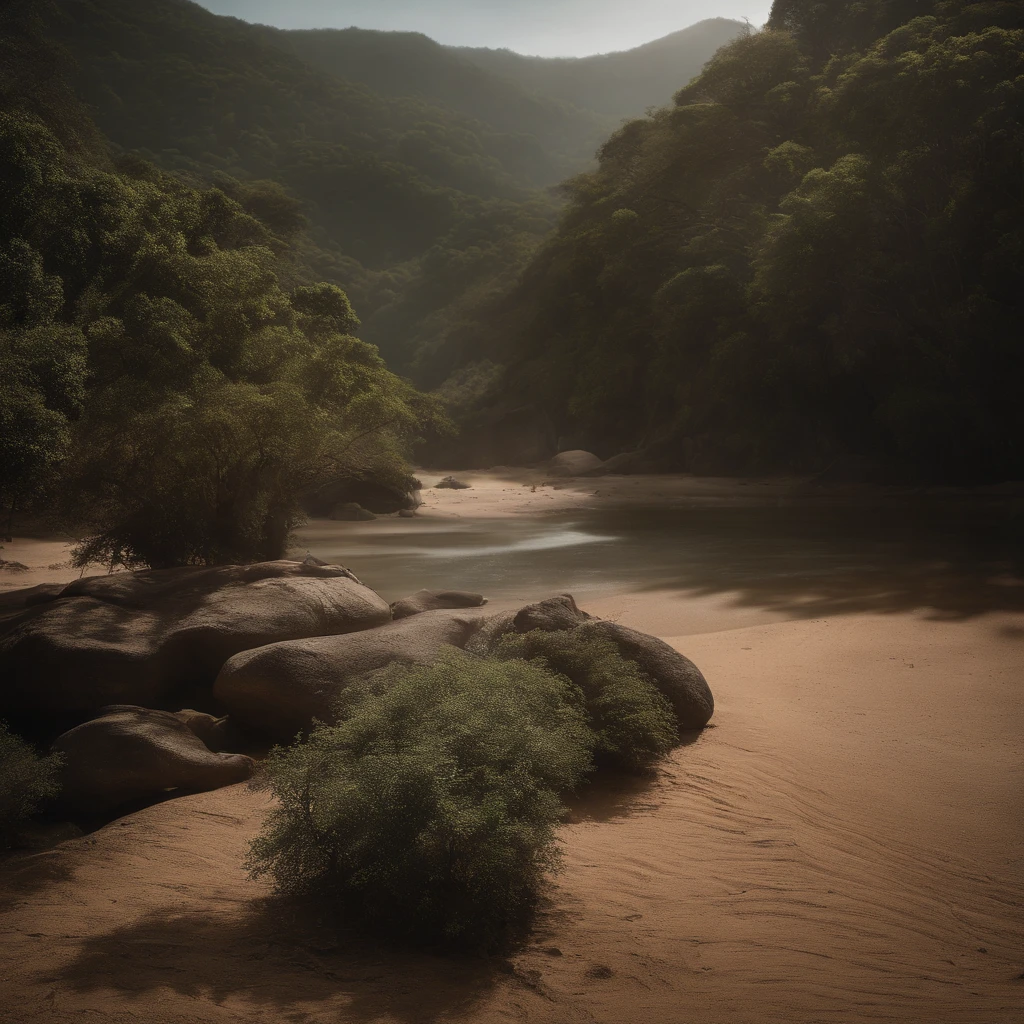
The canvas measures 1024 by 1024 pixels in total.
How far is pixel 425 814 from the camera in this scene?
4215 millimetres

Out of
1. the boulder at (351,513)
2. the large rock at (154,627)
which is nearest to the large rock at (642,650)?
the large rock at (154,627)

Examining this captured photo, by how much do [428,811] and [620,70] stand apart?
553 ft

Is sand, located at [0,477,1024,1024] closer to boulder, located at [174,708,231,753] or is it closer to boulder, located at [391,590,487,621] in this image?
boulder, located at [174,708,231,753]

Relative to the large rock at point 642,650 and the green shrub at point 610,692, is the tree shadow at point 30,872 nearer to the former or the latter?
the green shrub at point 610,692

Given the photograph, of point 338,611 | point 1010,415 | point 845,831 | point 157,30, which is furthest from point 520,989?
point 157,30

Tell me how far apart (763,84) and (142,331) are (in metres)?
32.7

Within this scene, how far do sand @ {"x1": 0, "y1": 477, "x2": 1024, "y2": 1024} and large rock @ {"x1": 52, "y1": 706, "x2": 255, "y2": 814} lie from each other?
338mm

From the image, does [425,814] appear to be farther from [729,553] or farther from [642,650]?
[729,553]

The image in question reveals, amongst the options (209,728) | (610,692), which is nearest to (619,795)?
(610,692)

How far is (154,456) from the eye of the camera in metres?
11.5

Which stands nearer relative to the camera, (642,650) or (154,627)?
(642,650)

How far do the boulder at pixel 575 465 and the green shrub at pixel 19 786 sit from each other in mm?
30067

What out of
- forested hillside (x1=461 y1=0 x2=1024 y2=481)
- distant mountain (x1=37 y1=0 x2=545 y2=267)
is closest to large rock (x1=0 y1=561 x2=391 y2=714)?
forested hillside (x1=461 y1=0 x2=1024 y2=481)

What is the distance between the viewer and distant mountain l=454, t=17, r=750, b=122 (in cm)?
14450
